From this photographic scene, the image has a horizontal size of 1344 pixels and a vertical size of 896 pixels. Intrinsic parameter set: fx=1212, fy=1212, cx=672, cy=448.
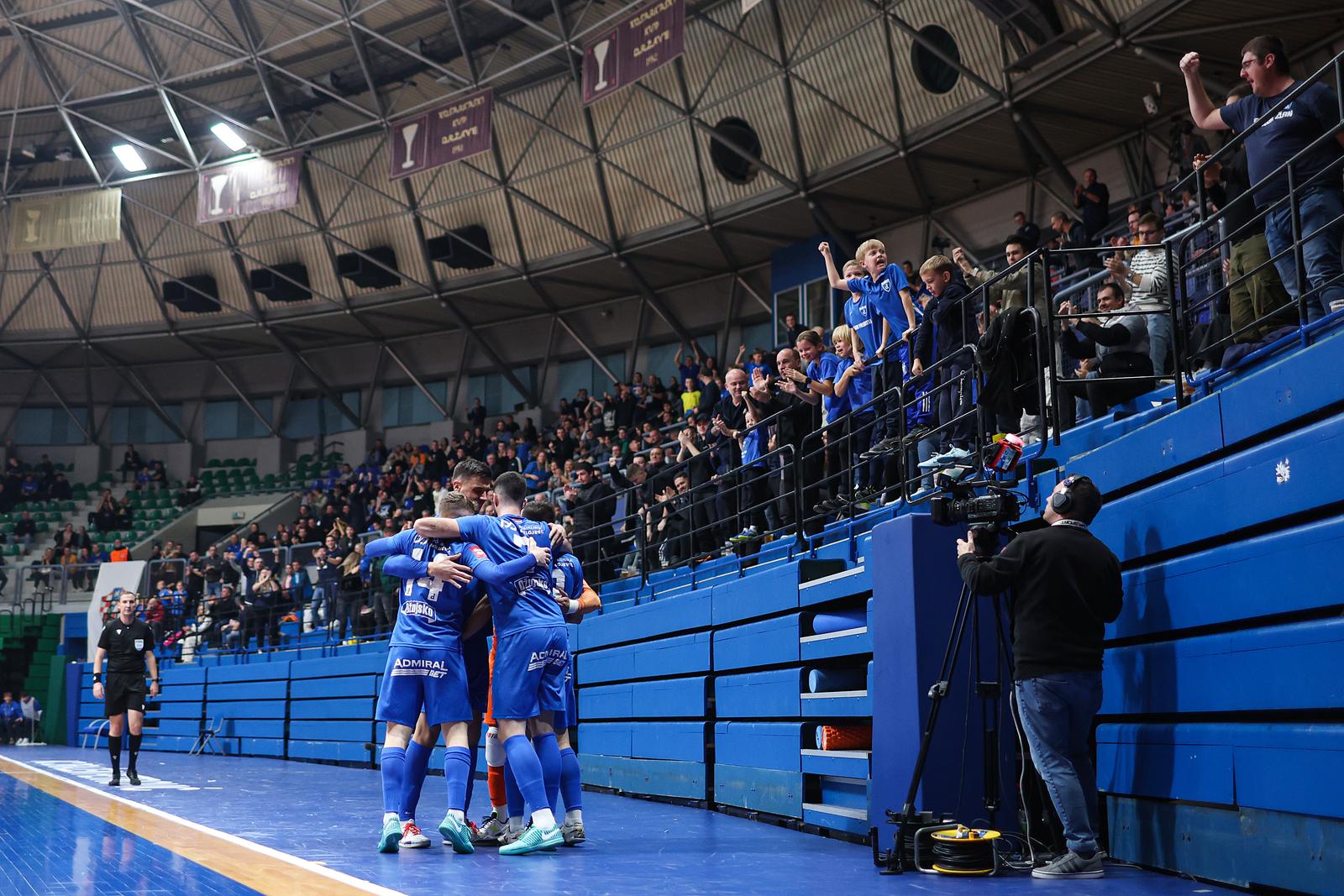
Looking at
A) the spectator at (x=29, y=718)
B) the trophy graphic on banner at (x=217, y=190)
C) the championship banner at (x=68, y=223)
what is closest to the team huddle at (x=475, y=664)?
the trophy graphic on banner at (x=217, y=190)

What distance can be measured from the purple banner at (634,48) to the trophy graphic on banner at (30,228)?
47.1ft

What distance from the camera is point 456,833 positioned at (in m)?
6.77

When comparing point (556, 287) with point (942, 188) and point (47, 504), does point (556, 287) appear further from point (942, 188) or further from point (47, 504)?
point (47, 504)

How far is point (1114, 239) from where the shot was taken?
54.2 ft

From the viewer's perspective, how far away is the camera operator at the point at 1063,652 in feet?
18.8

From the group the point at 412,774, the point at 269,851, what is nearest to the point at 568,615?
the point at 412,774

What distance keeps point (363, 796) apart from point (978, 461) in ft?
25.5

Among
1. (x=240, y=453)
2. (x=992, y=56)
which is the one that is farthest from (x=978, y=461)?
(x=240, y=453)

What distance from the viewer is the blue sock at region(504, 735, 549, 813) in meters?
6.93

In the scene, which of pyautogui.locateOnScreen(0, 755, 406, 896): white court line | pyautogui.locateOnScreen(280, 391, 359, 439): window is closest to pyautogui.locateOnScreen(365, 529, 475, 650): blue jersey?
pyautogui.locateOnScreen(0, 755, 406, 896): white court line

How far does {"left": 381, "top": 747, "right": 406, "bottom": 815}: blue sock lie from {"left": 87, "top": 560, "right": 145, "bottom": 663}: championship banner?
76.3 feet

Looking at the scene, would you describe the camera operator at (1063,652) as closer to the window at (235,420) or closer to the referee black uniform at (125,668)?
the referee black uniform at (125,668)

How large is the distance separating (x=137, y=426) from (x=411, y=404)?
10.2m

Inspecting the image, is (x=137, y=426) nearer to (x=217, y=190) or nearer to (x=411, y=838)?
(x=217, y=190)
